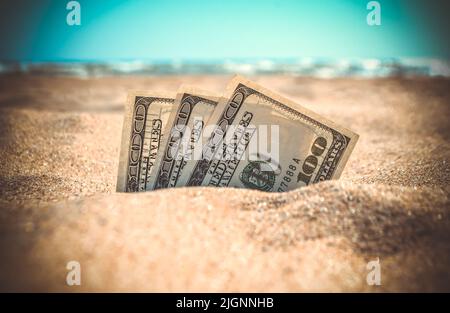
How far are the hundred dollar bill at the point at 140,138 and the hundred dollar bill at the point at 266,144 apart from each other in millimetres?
358

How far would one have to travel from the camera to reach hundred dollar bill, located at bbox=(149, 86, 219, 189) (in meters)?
2.12

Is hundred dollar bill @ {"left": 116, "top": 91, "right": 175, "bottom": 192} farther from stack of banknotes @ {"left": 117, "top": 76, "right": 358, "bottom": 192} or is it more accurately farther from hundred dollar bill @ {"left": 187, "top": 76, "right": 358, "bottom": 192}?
hundred dollar bill @ {"left": 187, "top": 76, "right": 358, "bottom": 192}

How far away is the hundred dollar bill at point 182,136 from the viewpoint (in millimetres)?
2117

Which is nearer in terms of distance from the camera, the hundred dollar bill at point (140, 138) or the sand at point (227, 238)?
the sand at point (227, 238)

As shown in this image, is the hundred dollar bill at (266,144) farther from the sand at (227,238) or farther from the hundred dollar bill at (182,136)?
the sand at (227,238)

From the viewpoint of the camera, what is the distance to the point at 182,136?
2.18 meters

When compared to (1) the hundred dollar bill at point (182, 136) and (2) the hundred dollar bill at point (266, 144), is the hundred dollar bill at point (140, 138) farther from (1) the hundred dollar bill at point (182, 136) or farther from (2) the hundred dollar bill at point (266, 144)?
(2) the hundred dollar bill at point (266, 144)

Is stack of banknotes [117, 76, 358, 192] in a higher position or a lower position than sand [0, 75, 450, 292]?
higher

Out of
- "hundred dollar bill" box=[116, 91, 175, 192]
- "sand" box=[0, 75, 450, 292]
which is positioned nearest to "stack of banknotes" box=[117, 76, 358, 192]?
"hundred dollar bill" box=[116, 91, 175, 192]

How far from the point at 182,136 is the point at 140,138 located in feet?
1.08

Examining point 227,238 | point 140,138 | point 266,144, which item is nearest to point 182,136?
point 140,138

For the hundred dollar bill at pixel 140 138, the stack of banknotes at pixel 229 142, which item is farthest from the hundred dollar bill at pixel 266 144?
the hundred dollar bill at pixel 140 138

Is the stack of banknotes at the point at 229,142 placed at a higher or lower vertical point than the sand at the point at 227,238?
higher

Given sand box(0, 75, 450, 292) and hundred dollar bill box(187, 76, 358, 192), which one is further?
hundred dollar bill box(187, 76, 358, 192)
